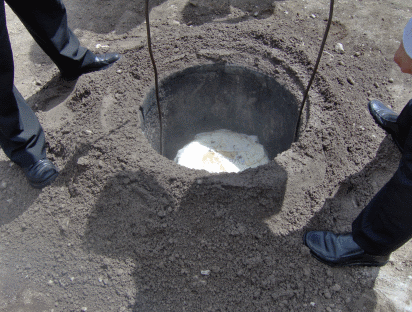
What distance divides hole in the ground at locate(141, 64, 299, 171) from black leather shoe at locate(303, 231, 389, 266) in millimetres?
1042

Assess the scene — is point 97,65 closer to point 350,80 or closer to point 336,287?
point 350,80

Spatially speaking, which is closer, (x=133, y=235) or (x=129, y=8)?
(x=133, y=235)

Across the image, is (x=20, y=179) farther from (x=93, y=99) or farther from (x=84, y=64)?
(x=84, y=64)

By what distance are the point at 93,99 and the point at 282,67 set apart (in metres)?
1.68

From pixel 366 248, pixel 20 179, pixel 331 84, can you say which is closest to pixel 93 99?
pixel 20 179

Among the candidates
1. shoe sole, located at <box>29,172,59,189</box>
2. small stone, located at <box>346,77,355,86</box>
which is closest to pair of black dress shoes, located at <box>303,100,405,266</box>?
small stone, located at <box>346,77,355,86</box>

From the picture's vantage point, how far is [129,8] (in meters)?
3.74

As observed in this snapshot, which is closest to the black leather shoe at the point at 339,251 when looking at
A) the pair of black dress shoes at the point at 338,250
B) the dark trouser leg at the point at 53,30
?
the pair of black dress shoes at the point at 338,250

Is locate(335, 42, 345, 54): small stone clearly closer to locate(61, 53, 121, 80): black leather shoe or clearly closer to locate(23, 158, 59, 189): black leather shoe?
locate(61, 53, 121, 80): black leather shoe

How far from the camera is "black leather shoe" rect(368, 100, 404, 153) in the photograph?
2449 mm

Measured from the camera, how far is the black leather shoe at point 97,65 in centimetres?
294

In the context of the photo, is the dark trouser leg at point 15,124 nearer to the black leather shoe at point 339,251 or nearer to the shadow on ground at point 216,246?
the shadow on ground at point 216,246

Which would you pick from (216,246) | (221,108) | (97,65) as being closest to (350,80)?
(221,108)

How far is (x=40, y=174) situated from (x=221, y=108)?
181 centimetres
